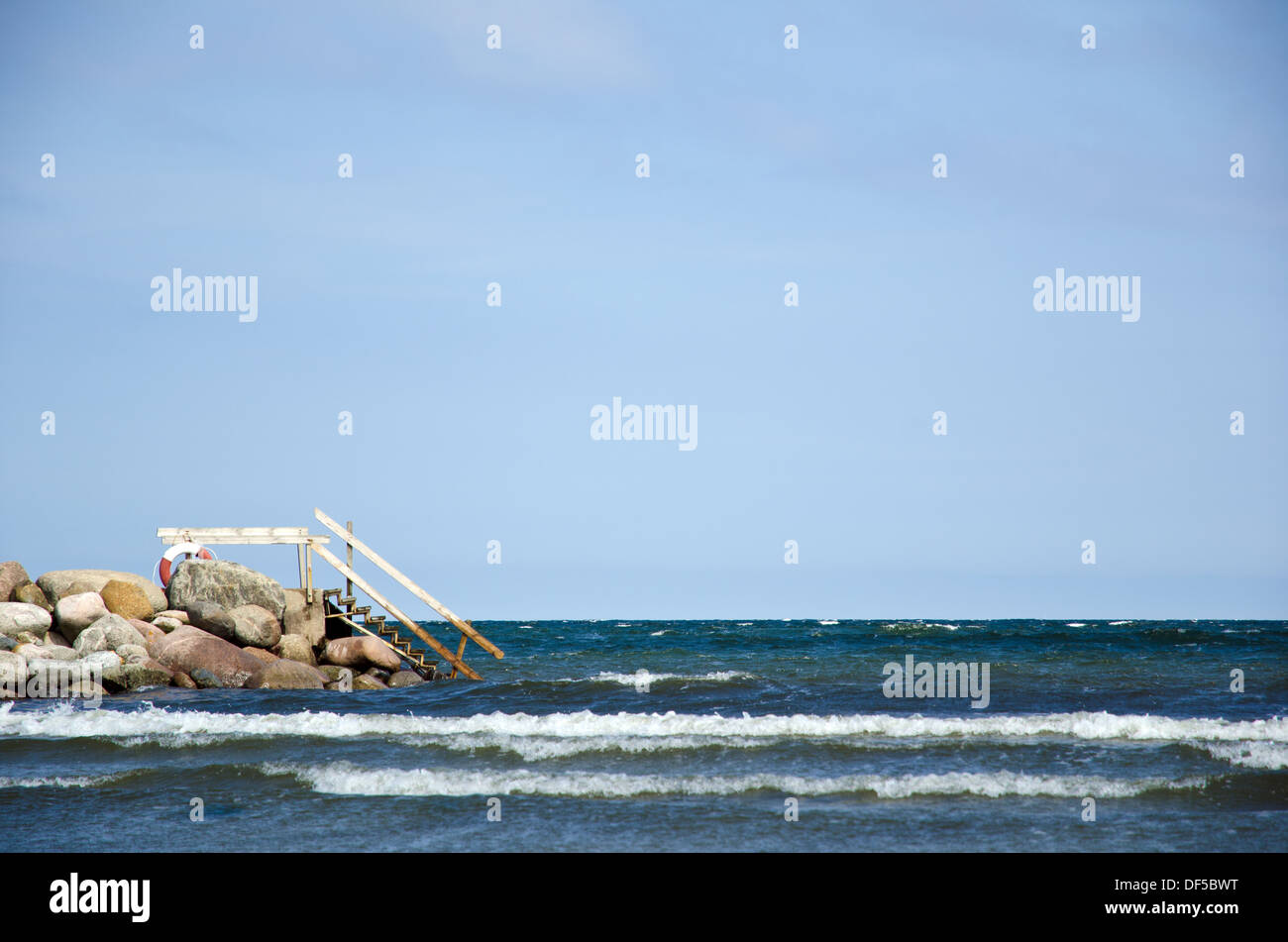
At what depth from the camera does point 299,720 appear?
53.2ft

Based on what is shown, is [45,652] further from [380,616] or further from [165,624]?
[380,616]

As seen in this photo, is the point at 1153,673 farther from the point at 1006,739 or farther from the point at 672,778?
the point at 672,778

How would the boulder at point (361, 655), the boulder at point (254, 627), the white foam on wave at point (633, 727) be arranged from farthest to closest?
the boulder at point (361, 655)
the boulder at point (254, 627)
the white foam on wave at point (633, 727)

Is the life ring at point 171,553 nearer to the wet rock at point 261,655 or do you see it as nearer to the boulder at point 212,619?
the boulder at point 212,619

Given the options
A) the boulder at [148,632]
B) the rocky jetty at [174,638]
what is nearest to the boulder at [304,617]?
the rocky jetty at [174,638]

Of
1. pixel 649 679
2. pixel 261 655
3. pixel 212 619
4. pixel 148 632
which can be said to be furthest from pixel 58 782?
pixel 649 679

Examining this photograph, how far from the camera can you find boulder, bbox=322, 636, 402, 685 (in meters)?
24.6

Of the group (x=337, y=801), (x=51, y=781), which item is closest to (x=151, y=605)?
(x=51, y=781)

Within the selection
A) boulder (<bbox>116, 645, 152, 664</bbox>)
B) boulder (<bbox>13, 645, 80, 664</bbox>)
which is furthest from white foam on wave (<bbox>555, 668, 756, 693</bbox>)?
boulder (<bbox>13, 645, 80, 664</bbox>)

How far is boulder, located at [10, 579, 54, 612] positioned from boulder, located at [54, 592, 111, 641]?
67 centimetres

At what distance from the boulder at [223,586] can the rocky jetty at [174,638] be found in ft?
0.08

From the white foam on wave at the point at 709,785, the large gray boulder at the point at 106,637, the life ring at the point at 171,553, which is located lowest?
the white foam on wave at the point at 709,785

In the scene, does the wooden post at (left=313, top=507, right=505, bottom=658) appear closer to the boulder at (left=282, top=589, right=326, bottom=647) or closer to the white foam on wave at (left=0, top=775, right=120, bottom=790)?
the boulder at (left=282, top=589, right=326, bottom=647)

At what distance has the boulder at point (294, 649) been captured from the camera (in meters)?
23.9
